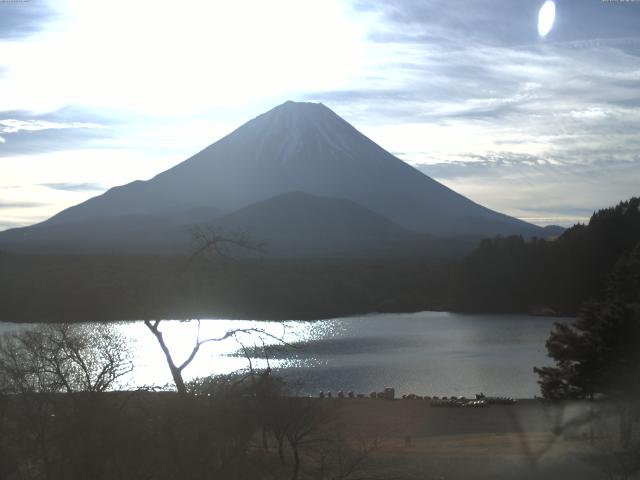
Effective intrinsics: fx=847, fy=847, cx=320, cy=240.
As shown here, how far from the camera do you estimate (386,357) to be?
2820 centimetres

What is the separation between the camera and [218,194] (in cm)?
10750

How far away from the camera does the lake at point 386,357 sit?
2184 cm

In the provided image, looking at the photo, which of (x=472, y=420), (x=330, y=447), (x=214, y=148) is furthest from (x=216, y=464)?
(x=214, y=148)

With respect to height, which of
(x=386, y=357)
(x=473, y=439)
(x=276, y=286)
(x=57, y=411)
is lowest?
(x=473, y=439)

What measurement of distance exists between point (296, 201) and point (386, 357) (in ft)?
245

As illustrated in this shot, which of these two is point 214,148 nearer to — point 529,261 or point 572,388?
point 529,261

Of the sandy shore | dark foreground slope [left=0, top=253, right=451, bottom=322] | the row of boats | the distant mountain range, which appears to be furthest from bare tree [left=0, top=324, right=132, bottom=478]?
the distant mountain range

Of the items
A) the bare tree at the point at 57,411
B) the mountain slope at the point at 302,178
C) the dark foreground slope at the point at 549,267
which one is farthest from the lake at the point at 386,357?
the mountain slope at the point at 302,178

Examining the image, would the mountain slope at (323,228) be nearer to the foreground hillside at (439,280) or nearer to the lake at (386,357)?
the foreground hillside at (439,280)

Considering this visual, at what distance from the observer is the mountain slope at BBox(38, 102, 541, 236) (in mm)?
109188

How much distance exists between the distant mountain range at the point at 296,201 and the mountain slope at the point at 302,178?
14cm

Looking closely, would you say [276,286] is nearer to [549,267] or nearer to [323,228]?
[549,267]

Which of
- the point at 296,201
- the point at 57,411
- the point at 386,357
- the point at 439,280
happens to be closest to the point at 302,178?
the point at 296,201

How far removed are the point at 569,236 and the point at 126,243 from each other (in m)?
37.9
